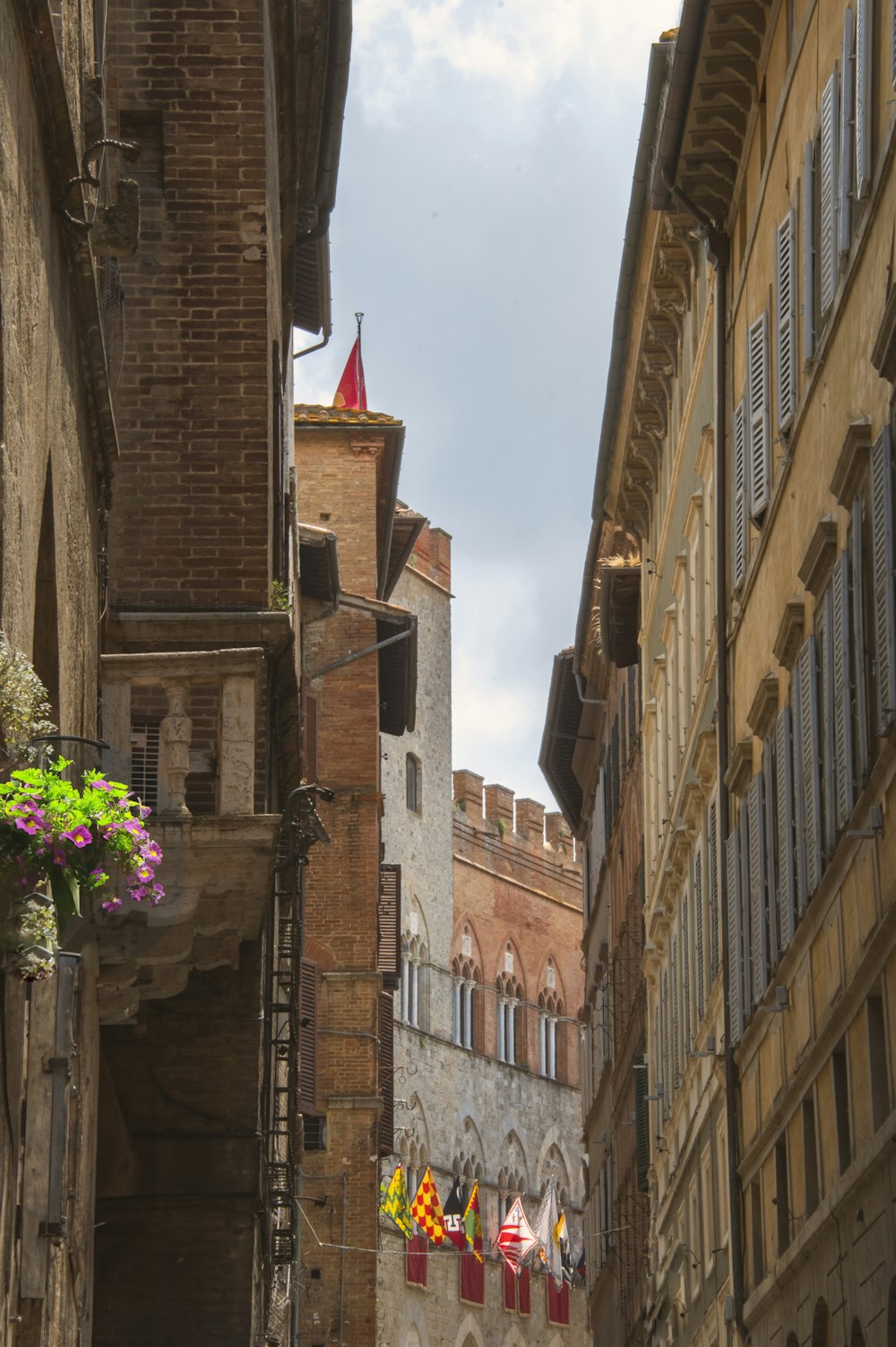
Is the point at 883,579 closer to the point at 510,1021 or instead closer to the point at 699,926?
the point at 699,926

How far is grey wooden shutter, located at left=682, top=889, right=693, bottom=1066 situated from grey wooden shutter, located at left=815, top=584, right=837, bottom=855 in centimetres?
881

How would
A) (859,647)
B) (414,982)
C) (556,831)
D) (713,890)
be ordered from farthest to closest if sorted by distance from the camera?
1. (556,831)
2. (414,982)
3. (713,890)
4. (859,647)

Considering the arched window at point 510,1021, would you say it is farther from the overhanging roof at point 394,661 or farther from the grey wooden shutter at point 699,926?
the grey wooden shutter at point 699,926

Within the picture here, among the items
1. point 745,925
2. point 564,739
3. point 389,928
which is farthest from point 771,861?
point 564,739

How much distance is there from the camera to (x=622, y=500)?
28.4 meters

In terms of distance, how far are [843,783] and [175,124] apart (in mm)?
6537

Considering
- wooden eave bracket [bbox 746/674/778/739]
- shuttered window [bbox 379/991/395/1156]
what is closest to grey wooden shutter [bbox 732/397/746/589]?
wooden eave bracket [bbox 746/674/778/739]

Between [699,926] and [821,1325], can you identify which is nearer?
[821,1325]

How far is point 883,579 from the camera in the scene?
1080 cm

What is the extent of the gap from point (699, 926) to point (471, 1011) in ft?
146

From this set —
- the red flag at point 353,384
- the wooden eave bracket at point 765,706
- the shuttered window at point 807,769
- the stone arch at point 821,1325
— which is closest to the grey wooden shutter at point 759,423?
the wooden eave bracket at point 765,706

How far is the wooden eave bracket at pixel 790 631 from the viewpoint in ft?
46.3

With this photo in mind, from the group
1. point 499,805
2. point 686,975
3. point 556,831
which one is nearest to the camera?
point 686,975

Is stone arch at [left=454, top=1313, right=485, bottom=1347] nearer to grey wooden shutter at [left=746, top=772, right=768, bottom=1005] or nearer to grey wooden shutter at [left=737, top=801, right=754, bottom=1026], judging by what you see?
grey wooden shutter at [left=737, top=801, right=754, bottom=1026]
